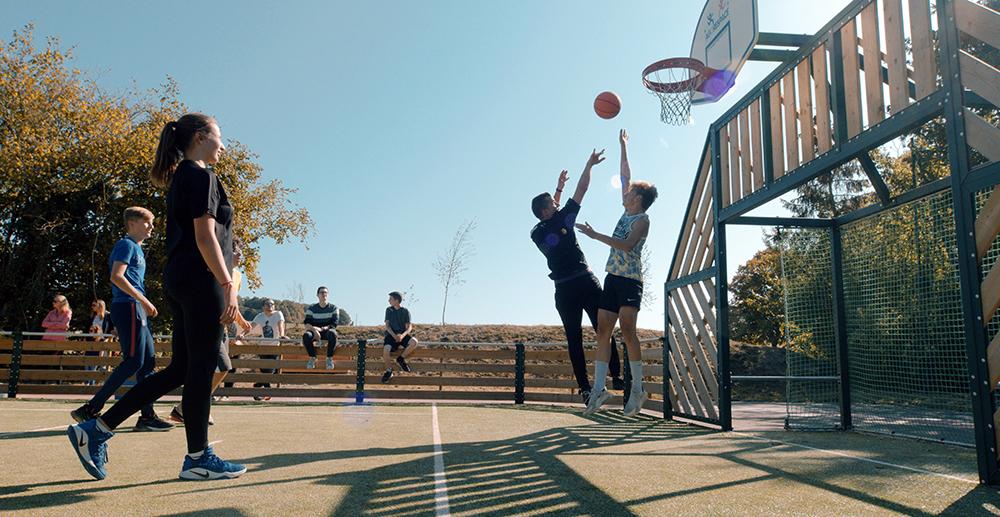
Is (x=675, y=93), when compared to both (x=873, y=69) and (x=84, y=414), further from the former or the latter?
(x=84, y=414)

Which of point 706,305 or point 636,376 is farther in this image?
point 706,305

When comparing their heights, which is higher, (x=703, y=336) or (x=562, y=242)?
(x=562, y=242)

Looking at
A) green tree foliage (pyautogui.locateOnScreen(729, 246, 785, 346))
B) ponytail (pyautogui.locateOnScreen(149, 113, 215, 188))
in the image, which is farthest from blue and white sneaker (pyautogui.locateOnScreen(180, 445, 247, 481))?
green tree foliage (pyautogui.locateOnScreen(729, 246, 785, 346))

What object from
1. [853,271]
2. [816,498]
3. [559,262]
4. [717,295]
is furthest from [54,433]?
[853,271]

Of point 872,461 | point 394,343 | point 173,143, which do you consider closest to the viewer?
point 173,143

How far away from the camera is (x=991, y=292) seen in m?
3.51

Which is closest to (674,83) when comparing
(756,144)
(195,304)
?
(756,144)

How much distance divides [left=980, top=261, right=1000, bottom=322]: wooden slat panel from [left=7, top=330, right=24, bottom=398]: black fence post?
A: 14.1 meters

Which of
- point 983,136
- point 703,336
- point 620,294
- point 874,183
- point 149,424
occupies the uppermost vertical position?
point 874,183

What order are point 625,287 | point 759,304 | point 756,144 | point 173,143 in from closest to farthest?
point 173,143, point 625,287, point 756,144, point 759,304

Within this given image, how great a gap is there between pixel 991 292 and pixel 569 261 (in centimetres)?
310

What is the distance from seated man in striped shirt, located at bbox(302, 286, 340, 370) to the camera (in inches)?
490

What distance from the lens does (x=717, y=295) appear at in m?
6.65

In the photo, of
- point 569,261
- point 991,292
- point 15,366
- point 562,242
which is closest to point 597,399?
point 569,261
